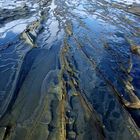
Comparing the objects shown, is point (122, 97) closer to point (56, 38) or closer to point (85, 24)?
point (56, 38)

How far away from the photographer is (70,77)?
8.64 m

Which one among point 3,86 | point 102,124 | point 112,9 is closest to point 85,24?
point 112,9

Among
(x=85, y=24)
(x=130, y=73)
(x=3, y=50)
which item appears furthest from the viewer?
(x=85, y=24)

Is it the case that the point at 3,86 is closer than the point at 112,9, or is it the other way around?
the point at 3,86

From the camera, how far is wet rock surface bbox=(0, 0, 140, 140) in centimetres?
652

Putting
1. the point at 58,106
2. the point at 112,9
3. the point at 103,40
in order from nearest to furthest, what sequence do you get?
the point at 58,106 < the point at 103,40 < the point at 112,9

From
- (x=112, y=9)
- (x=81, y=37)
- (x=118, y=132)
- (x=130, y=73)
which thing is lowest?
(x=112, y=9)

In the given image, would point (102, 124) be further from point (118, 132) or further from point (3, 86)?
point (3, 86)

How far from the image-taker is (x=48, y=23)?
14.4 metres

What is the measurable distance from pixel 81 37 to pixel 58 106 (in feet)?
18.2

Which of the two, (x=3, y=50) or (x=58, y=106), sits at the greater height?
(x=58, y=106)

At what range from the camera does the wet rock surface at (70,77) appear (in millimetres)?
6523

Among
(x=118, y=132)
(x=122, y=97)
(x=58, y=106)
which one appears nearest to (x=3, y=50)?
(x=58, y=106)

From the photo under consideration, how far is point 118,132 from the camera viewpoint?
640cm
